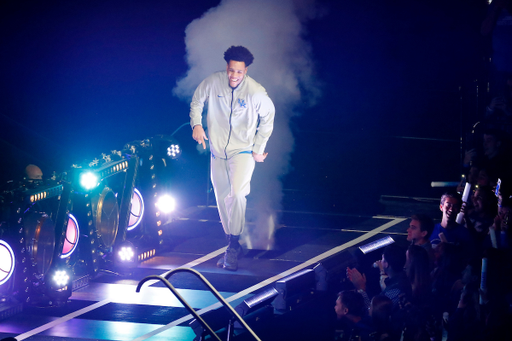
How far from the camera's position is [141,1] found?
831cm

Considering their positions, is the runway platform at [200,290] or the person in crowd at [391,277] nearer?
the runway platform at [200,290]

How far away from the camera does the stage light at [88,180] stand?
5.19m

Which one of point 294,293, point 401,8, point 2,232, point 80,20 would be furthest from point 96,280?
point 401,8

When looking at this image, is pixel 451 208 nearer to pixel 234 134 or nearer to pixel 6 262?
pixel 234 134

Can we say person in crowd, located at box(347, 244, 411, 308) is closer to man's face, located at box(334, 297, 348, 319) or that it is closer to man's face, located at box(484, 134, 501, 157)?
man's face, located at box(334, 297, 348, 319)

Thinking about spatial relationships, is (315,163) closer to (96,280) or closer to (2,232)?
(96,280)

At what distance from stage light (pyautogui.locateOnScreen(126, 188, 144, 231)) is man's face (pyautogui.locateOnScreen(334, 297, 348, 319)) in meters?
3.06

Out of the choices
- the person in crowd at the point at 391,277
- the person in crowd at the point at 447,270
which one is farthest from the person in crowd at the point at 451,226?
the person in crowd at the point at 391,277

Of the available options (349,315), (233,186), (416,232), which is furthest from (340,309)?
(233,186)

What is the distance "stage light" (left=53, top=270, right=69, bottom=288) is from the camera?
197 inches

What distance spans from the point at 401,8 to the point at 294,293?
6271 mm

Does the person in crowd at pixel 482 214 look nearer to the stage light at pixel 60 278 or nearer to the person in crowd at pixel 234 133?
the person in crowd at pixel 234 133

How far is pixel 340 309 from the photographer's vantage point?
395cm

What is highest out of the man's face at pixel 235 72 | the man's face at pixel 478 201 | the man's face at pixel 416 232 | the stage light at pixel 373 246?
the man's face at pixel 235 72
